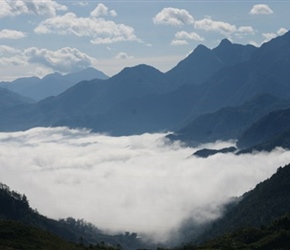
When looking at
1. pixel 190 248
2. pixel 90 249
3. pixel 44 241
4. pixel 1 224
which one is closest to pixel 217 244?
pixel 190 248

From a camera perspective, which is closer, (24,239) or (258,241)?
(24,239)

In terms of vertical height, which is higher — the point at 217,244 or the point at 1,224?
the point at 1,224

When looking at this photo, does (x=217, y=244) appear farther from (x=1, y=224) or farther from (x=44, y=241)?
(x=1, y=224)

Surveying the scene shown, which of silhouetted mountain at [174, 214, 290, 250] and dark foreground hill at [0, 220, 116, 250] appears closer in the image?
dark foreground hill at [0, 220, 116, 250]

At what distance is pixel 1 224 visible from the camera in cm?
17675

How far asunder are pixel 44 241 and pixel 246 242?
79001 millimetres

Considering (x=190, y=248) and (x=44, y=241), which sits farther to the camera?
(x=190, y=248)

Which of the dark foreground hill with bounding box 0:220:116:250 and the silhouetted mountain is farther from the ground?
the dark foreground hill with bounding box 0:220:116:250

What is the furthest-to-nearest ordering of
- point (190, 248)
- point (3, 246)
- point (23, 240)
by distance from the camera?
point (190, 248), point (23, 240), point (3, 246)

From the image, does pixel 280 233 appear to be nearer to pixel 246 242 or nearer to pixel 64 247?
pixel 246 242

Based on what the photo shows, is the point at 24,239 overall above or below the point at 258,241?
above

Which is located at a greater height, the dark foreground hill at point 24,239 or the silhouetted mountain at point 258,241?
the dark foreground hill at point 24,239

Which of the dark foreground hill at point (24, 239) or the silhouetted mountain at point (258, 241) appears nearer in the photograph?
the dark foreground hill at point (24, 239)

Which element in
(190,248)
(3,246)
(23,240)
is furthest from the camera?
(190,248)
